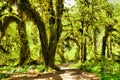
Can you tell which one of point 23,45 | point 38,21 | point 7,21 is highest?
point 7,21

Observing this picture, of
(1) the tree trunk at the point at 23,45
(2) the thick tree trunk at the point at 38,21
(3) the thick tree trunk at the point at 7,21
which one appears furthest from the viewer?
(1) the tree trunk at the point at 23,45

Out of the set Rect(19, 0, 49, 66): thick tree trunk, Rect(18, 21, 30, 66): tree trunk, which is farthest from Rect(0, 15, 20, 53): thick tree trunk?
Rect(19, 0, 49, 66): thick tree trunk

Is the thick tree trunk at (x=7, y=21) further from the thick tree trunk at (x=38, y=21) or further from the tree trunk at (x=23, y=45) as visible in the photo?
the thick tree trunk at (x=38, y=21)

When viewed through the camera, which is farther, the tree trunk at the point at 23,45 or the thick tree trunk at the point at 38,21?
the tree trunk at the point at 23,45

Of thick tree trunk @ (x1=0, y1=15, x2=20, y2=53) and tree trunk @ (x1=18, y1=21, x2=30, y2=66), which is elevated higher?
thick tree trunk @ (x1=0, y1=15, x2=20, y2=53)

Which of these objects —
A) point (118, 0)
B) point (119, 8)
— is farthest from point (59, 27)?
point (118, 0)

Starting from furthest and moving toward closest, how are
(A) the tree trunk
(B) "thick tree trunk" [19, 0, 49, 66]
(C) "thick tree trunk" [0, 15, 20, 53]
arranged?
(A) the tree trunk
(C) "thick tree trunk" [0, 15, 20, 53]
(B) "thick tree trunk" [19, 0, 49, 66]

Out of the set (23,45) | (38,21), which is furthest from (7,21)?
(38,21)

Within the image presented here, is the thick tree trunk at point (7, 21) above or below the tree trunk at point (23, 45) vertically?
above

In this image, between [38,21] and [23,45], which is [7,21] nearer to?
[23,45]

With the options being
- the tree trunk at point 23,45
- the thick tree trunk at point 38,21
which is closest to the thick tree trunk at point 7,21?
the tree trunk at point 23,45

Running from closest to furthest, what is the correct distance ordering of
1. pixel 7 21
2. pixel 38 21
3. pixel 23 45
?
pixel 38 21 → pixel 7 21 → pixel 23 45

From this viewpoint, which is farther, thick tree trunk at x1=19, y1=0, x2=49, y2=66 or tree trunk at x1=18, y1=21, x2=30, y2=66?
tree trunk at x1=18, y1=21, x2=30, y2=66

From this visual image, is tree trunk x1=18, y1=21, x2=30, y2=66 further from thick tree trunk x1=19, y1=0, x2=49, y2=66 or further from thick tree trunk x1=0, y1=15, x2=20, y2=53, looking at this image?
thick tree trunk x1=19, y1=0, x2=49, y2=66
